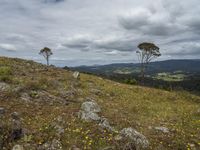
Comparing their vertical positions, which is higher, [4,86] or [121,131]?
[4,86]

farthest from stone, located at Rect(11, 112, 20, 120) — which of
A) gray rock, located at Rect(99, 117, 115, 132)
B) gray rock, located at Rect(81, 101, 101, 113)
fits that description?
gray rock, located at Rect(99, 117, 115, 132)

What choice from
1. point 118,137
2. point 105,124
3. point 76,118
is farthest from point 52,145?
point 105,124

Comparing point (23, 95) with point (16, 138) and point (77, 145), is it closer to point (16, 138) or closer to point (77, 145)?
point (16, 138)

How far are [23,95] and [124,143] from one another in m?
7.15

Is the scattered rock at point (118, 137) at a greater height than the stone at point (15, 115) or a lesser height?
lesser

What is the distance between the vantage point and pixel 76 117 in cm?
1148

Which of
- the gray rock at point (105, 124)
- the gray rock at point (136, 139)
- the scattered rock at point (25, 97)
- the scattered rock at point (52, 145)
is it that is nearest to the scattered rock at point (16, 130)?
the scattered rock at point (52, 145)

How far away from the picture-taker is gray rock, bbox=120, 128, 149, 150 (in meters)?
8.95

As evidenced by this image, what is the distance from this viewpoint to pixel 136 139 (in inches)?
365

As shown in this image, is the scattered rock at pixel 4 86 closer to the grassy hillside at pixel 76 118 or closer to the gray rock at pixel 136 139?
the grassy hillside at pixel 76 118

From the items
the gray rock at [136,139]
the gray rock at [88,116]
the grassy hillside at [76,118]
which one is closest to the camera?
the gray rock at [136,139]

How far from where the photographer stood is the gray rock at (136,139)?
352 inches

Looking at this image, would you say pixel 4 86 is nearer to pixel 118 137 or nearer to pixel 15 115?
pixel 15 115

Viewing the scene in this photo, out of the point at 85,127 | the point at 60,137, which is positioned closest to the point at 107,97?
the point at 85,127
